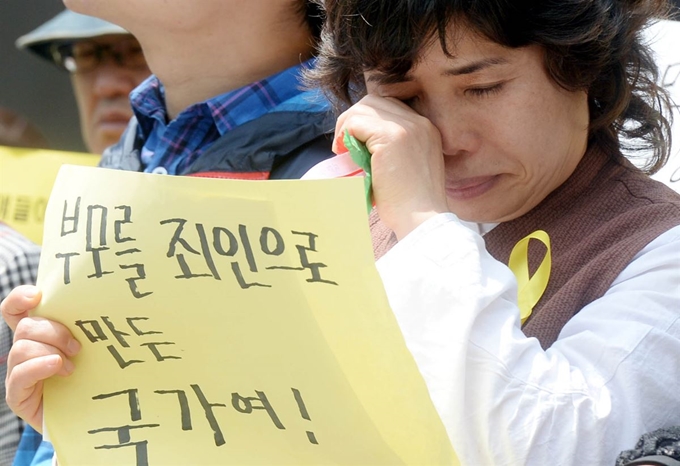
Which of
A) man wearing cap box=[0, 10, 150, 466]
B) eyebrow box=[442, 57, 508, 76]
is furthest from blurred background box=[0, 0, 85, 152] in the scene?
eyebrow box=[442, 57, 508, 76]

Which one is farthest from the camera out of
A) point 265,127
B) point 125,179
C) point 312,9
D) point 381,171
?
point 312,9

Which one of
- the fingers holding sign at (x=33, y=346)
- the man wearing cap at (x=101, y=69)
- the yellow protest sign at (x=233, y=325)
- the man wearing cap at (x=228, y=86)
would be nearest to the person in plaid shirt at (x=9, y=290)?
the man wearing cap at (x=228, y=86)

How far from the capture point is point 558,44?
1401 mm

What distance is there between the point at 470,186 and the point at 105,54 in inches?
75.5

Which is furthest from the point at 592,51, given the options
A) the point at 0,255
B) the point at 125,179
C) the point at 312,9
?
the point at 0,255

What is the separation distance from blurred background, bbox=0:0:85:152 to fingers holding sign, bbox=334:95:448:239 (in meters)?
2.71

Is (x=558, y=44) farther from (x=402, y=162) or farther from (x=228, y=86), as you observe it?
(x=228, y=86)

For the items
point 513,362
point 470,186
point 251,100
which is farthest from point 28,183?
point 513,362

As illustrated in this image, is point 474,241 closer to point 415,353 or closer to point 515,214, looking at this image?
point 415,353

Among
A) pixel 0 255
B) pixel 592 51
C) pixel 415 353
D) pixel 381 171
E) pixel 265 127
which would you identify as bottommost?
pixel 0 255

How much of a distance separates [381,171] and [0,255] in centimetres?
99

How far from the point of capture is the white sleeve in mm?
1165

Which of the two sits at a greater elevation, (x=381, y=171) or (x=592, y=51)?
(x=592, y=51)

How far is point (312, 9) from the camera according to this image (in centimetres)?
212
